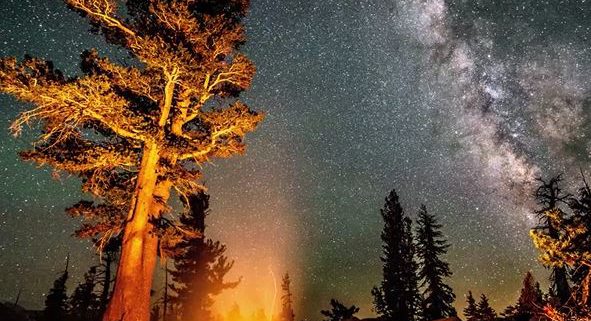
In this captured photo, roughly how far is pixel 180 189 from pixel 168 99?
115 inches

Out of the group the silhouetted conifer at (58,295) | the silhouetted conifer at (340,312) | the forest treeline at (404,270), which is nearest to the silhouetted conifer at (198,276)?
the forest treeline at (404,270)

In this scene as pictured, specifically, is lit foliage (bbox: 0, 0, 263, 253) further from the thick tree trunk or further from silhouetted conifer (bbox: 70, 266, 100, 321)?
silhouetted conifer (bbox: 70, 266, 100, 321)

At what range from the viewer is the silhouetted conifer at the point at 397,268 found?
39.0 metres

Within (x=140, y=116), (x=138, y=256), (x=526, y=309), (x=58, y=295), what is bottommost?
(x=526, y=309)

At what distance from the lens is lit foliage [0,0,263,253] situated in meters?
10.3

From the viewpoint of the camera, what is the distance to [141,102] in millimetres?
12781

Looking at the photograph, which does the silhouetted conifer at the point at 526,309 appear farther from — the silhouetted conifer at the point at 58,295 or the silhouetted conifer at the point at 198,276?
the silhouetted conifer at the point at 58,295

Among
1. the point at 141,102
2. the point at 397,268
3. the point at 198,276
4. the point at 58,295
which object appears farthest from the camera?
the point at 58,295

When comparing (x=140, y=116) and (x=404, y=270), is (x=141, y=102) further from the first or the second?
(x=404, y=270)

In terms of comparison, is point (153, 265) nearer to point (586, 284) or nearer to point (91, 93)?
point (91, 93)

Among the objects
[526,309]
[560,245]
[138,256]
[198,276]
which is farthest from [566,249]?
[198,276]

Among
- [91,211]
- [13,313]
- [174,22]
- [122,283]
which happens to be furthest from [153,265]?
[13,313]

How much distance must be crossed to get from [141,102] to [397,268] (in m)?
34.3

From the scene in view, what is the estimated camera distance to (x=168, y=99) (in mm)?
11883
